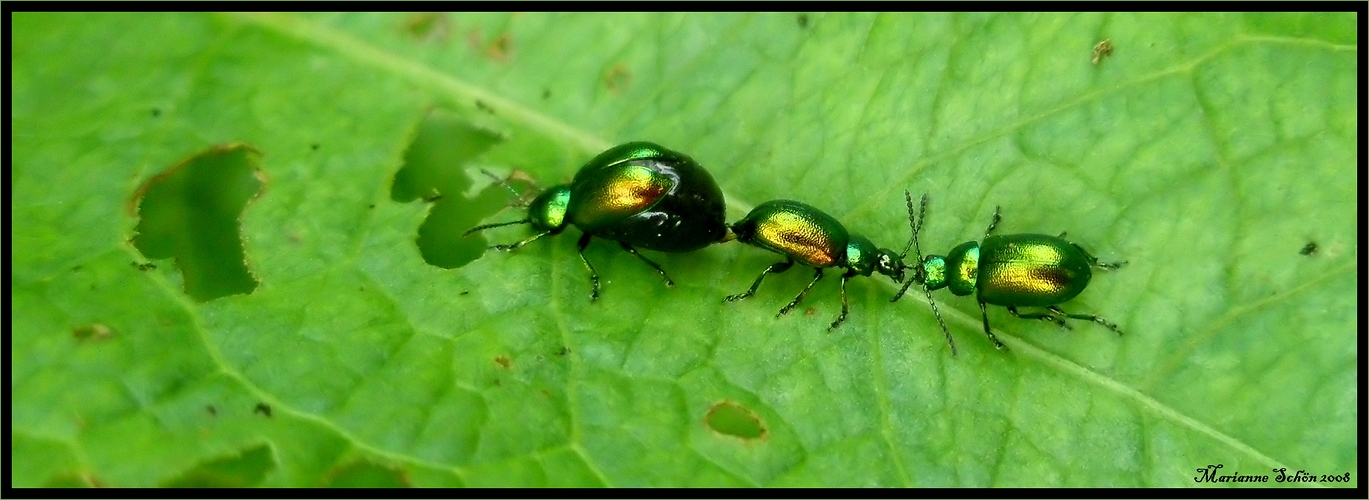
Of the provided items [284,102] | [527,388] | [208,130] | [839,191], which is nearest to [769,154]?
[839,191]

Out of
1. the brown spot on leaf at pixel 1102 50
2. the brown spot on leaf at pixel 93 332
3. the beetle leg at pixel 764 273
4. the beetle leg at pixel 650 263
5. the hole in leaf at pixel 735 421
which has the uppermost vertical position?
the brown spot on leaf at pixel 1102 50

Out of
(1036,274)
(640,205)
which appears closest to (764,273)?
(640,205)

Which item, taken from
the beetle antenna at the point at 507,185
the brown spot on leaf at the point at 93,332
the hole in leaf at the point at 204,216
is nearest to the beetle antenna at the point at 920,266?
the beetle antenna at the point at 507,185

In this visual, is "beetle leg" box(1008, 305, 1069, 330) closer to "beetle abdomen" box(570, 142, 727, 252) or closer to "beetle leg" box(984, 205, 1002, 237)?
"beetle leg" box(984, 205, 1002, 237)

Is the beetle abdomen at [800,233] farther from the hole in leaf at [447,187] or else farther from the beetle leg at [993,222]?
the hole in leaf at [447,187]

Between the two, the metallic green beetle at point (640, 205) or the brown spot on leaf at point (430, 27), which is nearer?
the metallic green beetle at point (640, 205)

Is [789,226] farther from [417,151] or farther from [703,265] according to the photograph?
[417,151]
